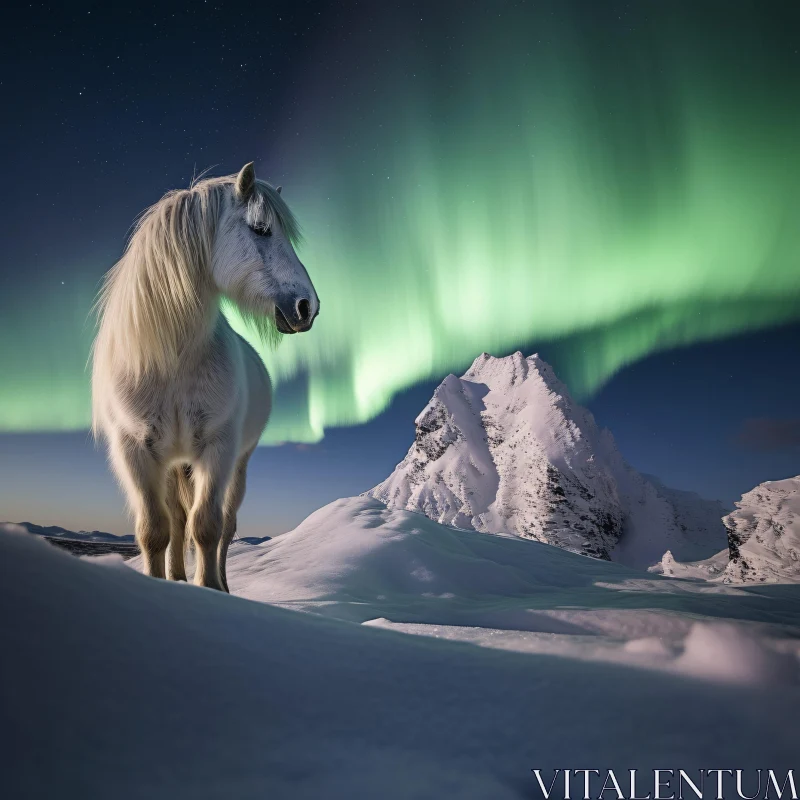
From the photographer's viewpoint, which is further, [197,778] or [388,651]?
[388,651]

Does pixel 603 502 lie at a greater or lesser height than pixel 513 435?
lesser

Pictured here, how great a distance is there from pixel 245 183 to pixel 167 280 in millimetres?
584

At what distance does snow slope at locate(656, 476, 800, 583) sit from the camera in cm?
2202

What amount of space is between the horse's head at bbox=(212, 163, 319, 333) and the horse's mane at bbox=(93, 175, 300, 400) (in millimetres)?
28

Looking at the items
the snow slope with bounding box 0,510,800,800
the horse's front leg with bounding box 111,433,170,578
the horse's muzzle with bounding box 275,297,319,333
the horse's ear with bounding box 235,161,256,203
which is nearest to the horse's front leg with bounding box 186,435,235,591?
the horse's front leg with bounding box 111,433,170,578

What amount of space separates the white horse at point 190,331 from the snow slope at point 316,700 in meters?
1.34

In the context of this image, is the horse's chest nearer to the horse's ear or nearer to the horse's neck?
the horse's neck

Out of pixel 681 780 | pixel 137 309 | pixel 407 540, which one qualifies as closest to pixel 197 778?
pixel 681 780

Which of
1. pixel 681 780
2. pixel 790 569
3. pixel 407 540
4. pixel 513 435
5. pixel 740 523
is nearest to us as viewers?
pixel 681 780

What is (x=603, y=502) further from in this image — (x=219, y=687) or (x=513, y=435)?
(x=219, y=687)

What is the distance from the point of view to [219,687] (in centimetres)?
68

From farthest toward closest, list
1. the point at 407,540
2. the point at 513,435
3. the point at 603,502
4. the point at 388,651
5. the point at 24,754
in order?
the point at 513,435 → the point at 603,502 → the point at 407,540 → the point at 388,651 → the point at 24,754

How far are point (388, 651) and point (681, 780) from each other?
500 millimetres

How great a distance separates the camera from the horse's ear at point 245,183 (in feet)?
7.25
